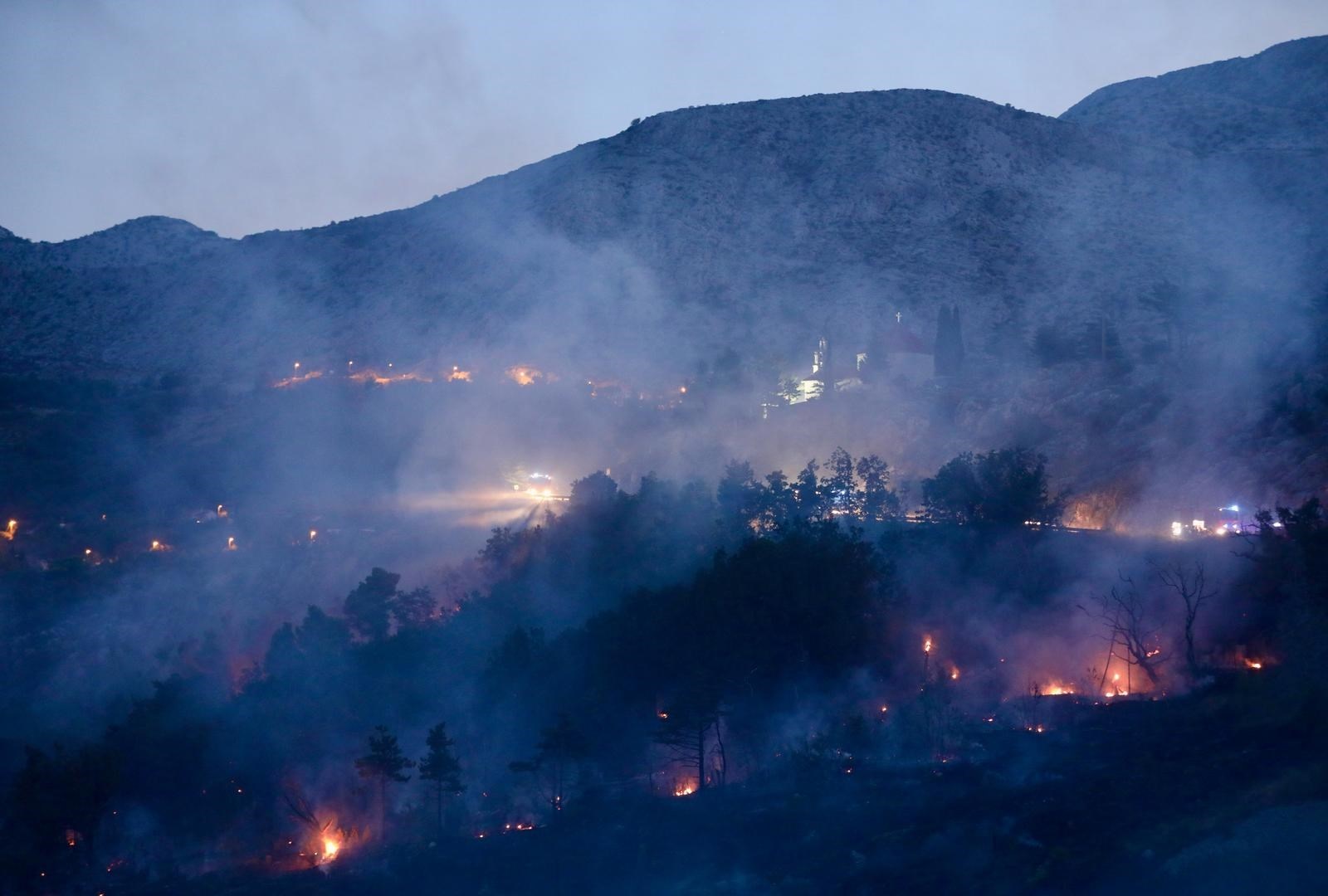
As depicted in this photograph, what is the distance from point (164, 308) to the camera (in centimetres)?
7044

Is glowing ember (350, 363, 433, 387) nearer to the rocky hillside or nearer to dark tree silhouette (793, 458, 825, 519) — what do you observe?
the rocky hillside

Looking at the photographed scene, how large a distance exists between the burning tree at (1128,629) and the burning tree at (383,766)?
13.9 meters

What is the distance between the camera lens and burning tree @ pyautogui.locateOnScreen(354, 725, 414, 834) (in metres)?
22.0

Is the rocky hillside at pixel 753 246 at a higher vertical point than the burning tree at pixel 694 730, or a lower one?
higher

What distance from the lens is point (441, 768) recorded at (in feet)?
70.8

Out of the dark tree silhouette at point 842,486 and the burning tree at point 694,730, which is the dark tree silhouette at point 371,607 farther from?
the dark tree silhouette at point 842,486

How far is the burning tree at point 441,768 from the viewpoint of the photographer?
70.8 ft

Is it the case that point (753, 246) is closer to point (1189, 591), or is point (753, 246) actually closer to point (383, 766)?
point (1189, 591)

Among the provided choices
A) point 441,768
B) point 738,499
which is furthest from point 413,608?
point 738,499

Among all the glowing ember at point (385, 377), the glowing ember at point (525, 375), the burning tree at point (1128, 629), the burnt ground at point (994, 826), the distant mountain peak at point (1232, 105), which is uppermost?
the distant mountain peak at point (1232, 105)

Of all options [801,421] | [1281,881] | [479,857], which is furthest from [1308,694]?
[801,421]

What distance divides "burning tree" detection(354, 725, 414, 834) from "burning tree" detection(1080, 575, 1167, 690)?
13922 millimetres

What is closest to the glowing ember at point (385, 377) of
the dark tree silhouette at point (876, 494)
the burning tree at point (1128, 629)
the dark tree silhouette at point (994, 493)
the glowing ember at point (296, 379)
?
the glowing ember at point (296, 379)

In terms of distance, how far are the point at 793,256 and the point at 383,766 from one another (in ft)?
149
